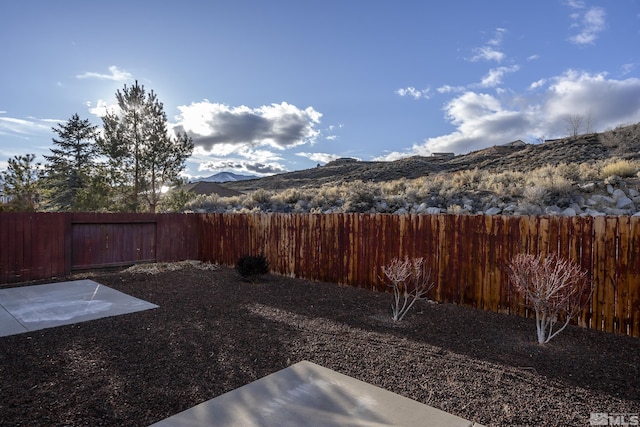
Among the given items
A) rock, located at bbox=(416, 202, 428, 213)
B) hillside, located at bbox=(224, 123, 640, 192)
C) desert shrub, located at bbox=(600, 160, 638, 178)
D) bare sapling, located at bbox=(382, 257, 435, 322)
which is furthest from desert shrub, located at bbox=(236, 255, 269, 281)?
hillside, located at bbox=(224, 123, 640, 192)

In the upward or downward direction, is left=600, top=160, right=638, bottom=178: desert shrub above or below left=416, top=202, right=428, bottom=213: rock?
above

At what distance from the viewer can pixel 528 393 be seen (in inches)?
125

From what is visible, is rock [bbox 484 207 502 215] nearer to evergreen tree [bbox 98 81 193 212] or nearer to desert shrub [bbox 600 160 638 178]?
desert shrub [bbox 600 160 638 178]

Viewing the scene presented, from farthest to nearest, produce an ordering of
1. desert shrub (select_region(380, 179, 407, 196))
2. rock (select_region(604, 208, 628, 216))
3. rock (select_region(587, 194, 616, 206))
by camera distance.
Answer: desert shrub (select_region(380, 179, 407, 196)), rock (select_region(587, 194, 616, 206)), rock (select_region(604, 208, 628, 216))

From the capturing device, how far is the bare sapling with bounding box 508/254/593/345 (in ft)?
15.1

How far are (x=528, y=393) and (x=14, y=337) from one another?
19.0ft

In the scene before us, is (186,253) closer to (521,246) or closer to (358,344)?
(358,344)

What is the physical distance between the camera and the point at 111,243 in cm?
1070

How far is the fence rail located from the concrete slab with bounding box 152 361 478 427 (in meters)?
3.57

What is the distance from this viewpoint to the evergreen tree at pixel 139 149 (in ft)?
46.9

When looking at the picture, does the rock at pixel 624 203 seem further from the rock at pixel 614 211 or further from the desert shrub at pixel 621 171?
the desert shrub at pixel 621 171

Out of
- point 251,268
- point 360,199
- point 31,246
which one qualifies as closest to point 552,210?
point 360,199

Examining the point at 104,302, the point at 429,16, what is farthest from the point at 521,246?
the point at 104,302

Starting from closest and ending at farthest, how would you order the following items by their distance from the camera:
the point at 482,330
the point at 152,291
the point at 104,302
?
the point at 482,330
the point at 104,302
the point at 152,291
